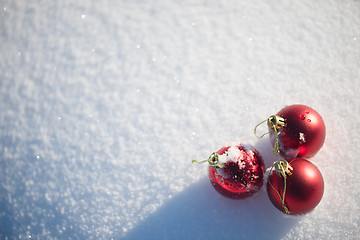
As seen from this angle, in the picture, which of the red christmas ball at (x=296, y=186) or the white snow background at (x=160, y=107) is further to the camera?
the white snow background at (x=160, y=107)

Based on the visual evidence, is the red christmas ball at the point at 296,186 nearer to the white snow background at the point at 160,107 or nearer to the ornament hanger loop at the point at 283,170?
the ornament hanger loop at the point at 283,170

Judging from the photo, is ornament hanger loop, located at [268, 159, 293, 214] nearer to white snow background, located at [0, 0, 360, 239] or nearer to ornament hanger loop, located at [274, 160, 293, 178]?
ornament hanger loop, located at [274, 160, 293, 178]

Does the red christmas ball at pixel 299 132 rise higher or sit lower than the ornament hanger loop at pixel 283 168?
higher

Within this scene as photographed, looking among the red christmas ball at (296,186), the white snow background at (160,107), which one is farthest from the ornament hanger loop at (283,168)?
the white snow background at (160,107)

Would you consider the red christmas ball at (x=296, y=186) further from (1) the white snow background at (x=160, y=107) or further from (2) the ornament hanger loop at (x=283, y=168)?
(1) the white snow background at (x=160, y=107)

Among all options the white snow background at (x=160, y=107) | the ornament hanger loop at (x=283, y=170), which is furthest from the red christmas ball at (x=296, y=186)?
the white snow background at (x=160, y=107)

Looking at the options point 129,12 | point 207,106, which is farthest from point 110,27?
point 207,106

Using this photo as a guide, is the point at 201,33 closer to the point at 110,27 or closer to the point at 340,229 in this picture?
the point at 110,27
